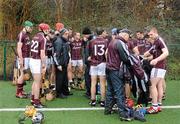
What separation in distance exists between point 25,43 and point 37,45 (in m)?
1.08

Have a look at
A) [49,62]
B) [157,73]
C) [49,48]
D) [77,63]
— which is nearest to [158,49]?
[157,73]

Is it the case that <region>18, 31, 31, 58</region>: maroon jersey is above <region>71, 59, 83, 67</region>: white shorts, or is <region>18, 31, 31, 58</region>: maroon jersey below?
above

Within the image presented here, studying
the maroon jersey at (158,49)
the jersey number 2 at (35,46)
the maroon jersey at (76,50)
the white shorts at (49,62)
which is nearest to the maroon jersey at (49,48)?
the white shorts at (49,62)

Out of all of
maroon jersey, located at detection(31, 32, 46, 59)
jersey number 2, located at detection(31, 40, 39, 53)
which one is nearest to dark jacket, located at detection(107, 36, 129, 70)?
maroon jersey, located at detection(31, 32, 46, 59)

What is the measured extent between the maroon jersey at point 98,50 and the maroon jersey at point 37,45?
124 cm

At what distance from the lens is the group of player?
980cm

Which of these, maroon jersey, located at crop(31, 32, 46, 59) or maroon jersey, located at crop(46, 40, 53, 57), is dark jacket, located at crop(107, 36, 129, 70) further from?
maroon jersey, located at crop(46, 40, 53, 57)

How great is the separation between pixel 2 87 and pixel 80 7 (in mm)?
9231

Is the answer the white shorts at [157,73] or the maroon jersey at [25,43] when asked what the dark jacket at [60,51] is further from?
the white shorts at [157,73]

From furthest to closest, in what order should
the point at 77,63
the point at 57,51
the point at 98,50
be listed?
the point at 77,63
the point at 57,51
the point at 98,50

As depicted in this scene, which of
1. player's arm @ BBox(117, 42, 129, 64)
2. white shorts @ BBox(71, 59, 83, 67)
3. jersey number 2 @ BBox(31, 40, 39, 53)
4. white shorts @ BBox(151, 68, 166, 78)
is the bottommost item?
white shorts @ BBox(151, 68, 166, 78)

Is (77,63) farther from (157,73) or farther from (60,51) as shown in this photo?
(157,73)

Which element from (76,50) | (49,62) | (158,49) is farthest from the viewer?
(76,50)

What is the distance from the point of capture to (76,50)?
1412 cm
